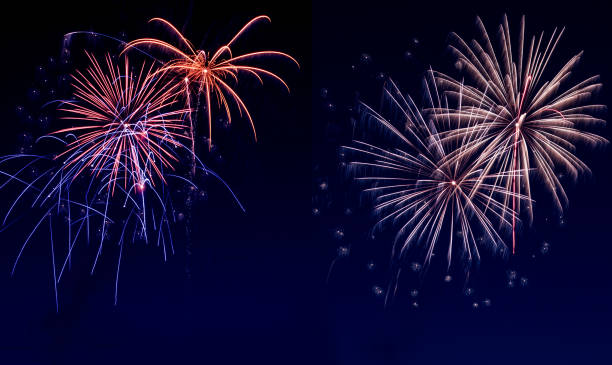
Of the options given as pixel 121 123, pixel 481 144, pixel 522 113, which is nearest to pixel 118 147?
pixel 121 123

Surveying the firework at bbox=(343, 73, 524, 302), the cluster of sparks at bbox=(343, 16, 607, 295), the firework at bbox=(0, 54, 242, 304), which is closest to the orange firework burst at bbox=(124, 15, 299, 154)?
the firework at bbox=(0, 54, 242, 304)

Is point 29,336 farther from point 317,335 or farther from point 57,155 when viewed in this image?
point 317,335

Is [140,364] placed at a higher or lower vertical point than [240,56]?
lower

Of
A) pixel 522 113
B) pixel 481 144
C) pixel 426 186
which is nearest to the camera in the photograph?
pixel 522 113

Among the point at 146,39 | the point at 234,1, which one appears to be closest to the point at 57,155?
the point at 146,39

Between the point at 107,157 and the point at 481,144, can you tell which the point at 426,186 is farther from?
the point at 107,157

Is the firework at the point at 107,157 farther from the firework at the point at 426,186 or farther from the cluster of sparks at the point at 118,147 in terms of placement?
the firework at the point at 426,186
